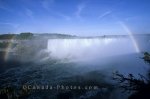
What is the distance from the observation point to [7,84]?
23.3m

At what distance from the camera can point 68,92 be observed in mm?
18578

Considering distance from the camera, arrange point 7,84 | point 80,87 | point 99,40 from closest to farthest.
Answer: point 80,87 → point 7,84 → point 99,40

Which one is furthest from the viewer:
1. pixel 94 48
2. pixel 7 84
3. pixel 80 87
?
pixel 94 48

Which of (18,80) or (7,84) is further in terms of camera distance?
(18,80)

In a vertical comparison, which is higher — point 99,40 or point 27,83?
point 99,40

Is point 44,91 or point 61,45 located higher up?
point 61,45

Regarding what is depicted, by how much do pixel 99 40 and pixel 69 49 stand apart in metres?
13.1

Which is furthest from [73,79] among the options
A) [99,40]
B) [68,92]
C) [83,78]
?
[99,40]

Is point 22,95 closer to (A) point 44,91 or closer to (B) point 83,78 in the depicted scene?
(A) point 44,91

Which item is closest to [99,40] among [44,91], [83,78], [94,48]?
[94,48]

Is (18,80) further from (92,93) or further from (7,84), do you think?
(92,93)

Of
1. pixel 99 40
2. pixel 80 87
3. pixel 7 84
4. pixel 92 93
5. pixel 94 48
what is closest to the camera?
pixel 92 93

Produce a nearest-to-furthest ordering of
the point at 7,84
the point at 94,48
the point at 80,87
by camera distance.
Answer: the point at 80,87 → the point at 7,84 → the point at 94,48

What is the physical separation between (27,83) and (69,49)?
43.1 m
